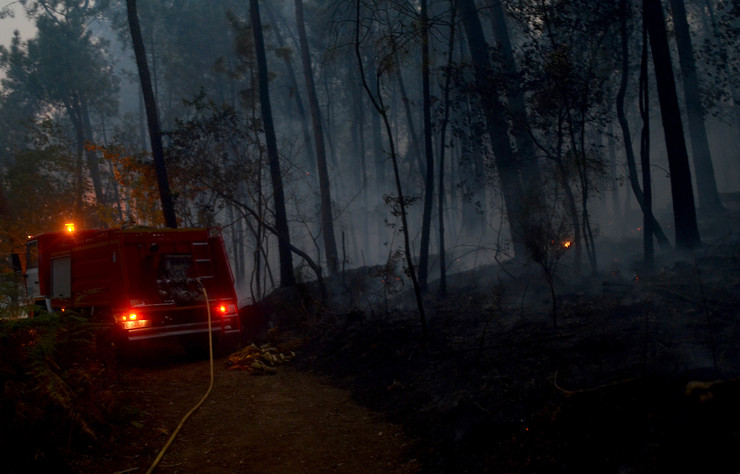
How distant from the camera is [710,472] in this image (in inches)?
128

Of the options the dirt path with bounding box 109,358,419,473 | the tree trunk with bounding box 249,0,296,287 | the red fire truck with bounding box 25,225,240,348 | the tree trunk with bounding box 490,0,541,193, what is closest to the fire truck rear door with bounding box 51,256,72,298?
the red fire truck with bounding box 25,225,240,348

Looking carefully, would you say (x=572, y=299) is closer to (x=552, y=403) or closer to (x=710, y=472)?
(x=552, y=403)

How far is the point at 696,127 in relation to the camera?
2111cm

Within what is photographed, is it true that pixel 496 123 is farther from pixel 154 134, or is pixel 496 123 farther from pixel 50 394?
pixel 50 394

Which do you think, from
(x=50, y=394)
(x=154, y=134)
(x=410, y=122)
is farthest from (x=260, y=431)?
(x=410, y=122)

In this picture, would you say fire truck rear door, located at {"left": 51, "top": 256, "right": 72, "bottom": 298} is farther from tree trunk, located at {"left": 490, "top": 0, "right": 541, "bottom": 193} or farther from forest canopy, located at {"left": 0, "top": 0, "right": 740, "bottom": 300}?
tree trunk, located at {"left": 490, "top": 0, "right": 541, "bottom": 193}

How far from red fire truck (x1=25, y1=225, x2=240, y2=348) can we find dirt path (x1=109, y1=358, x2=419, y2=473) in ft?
6.46

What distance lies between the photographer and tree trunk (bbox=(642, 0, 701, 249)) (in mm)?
12312

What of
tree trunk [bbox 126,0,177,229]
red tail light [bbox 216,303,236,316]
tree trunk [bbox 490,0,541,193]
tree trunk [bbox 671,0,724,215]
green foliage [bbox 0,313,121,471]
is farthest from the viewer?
tree trunk [bbox 671,0,724,215]

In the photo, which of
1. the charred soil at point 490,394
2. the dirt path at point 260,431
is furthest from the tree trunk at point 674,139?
the dirt path at point 260,431

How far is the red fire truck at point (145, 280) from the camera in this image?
415 inches

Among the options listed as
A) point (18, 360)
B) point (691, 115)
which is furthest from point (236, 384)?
point (691, 115)

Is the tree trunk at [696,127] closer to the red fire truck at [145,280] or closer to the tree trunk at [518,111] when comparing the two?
the tree trunk at [518,111]

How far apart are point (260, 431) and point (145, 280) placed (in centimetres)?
569
